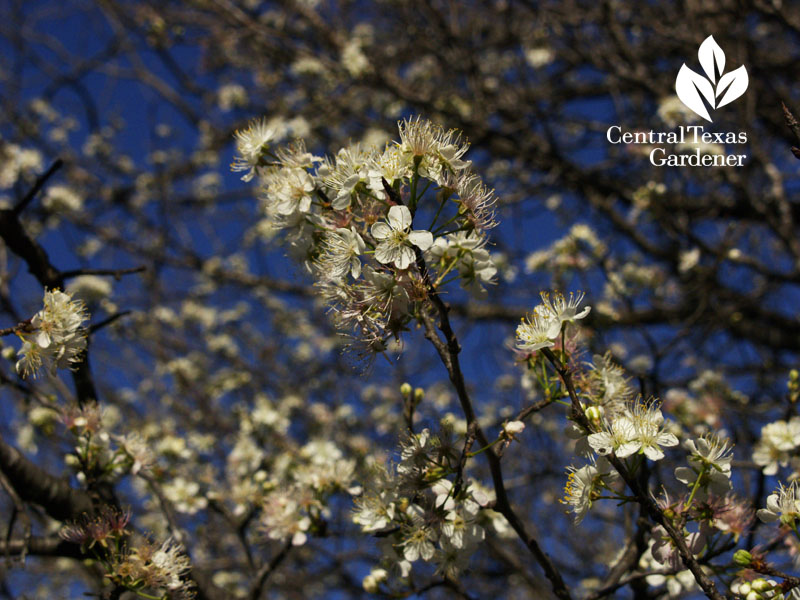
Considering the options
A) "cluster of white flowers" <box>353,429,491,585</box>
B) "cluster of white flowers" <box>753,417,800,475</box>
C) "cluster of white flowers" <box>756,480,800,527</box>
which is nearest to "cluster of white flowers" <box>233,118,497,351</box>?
"cluster of white flowers" <box>353,429,491,585</box>

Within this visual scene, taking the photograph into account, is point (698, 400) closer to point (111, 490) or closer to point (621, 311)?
point (621, 311)

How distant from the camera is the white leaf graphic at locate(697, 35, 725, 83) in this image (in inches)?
146

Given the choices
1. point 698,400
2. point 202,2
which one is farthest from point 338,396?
point 202,2

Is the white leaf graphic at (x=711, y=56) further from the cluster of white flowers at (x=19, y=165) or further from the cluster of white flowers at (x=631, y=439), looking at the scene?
the cluster of white flowers at (x=19, y=165)

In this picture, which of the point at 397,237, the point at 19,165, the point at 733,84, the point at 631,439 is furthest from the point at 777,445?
the point at 19,165

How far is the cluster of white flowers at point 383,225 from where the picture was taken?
1.43 m

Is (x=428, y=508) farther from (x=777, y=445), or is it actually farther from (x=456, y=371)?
(x=777, y=445)

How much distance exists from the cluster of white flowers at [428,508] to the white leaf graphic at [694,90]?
3.26 meters

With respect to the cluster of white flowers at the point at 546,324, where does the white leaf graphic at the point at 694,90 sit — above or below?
above

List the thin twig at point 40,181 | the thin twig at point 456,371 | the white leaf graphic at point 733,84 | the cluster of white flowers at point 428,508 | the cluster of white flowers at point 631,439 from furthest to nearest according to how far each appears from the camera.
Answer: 1. the white leaf graphic at point 733,84
2. the thin twig at point 40,181
3. the cluster of white flowers at point 428,508
4. the thin twig at point 456,371
5. the cluster of white flowers at point 631,439

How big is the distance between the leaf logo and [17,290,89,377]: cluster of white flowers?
3.45m

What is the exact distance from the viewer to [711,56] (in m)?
3.79

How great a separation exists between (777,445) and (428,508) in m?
1.25

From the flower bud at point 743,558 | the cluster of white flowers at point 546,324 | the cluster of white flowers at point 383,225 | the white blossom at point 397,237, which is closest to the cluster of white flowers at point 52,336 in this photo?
the cluster of white flowers at point 383,225
